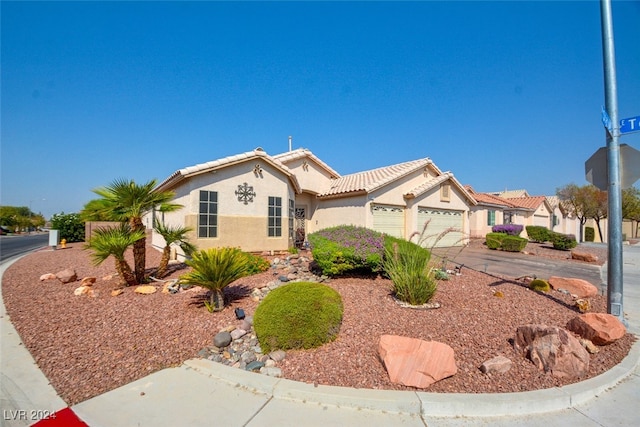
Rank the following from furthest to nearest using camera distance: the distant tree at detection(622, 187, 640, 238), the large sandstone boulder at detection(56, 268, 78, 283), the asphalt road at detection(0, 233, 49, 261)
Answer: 1. the distant tree at detection(622, 187, 640, 238)
2. the asphalt road at detection(0, 233, 49, 261)
3. the large sandstone boulder at detection(56, 268, 78, 283)

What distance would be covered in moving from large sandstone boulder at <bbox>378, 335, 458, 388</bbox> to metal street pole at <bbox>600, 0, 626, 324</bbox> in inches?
156

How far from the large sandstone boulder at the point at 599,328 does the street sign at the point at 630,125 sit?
10.8ft

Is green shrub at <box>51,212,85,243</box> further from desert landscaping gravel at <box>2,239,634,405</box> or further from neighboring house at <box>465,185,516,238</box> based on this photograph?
neighboring house at <box>465,185,516,238</box>

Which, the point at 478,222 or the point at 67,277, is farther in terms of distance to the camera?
the point at 478,222

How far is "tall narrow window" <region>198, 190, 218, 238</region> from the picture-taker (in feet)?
33.4

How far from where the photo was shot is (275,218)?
11906 millimetres

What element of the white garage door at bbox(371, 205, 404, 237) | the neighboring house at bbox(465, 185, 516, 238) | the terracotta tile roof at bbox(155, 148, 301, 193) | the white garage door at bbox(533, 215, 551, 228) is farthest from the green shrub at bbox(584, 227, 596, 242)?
the terracotta tile roof at bbox(155, 148, 301, 193)

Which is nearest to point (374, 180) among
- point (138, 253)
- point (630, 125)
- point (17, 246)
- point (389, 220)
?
point (389, 220)

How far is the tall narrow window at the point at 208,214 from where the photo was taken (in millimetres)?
10194

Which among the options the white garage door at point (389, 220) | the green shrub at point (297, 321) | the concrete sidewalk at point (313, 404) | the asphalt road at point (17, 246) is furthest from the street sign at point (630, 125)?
the asphalt road at point (17, 246)

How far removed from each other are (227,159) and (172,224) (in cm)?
435

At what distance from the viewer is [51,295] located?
6.56 metres

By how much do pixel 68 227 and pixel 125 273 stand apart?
20776mm

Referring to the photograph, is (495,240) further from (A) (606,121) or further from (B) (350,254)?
(B) (350,254)
